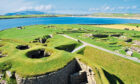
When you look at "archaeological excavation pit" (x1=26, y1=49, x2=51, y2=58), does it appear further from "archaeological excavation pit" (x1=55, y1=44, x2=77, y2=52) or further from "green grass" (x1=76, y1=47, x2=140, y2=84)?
"green grass" (x1=76, y1=47, x2=140, y2=84)

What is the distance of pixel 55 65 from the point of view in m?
27.7

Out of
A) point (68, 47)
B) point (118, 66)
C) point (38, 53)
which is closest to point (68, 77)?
point (38, 53)

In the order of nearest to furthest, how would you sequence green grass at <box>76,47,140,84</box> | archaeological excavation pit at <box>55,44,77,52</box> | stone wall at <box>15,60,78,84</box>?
stone wall at <box>15,60,78,84</box> < green grass at <box>76,47,140,84</box> < archaeological excavation pit at <box>55,44,77,52</box>

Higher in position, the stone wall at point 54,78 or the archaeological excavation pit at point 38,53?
the archaeological excavation pit at point 38,53

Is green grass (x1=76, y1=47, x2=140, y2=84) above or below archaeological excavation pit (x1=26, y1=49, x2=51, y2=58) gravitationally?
below

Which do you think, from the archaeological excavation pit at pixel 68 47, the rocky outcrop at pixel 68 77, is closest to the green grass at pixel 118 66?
the rocky outcrop at pixel 68 77

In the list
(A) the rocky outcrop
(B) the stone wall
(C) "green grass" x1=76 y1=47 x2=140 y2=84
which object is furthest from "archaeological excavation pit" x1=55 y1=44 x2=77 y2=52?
(B) the stone wall

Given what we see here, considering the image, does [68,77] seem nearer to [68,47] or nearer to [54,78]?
[54,78]

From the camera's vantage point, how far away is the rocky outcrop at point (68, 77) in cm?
2423

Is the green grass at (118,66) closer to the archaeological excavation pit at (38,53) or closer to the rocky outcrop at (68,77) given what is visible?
the rocky outcrop at (68,77)

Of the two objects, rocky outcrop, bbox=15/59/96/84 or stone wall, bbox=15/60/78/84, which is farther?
rocky outcrop, bbox=15/59/96/84

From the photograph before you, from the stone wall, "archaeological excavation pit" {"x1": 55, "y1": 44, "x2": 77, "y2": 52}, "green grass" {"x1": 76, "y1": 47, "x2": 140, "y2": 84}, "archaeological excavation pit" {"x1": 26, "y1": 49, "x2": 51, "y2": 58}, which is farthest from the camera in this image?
"archaeological excavation pit" {"x1": 55, "y1": 44, "x2": 77, "y2": 52}

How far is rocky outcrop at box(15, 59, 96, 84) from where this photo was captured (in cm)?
2423

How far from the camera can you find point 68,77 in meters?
30.0
